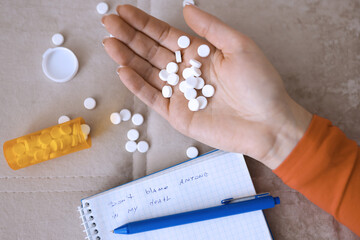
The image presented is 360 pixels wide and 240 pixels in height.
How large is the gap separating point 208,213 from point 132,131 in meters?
0.42

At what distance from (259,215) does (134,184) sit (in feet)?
1.52

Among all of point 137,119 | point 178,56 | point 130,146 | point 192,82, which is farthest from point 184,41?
point 130,146

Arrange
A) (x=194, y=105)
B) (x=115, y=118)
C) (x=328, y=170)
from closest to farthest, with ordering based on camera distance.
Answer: (x=328, y=170)
(x=194, y=105)
(x=115, y=118)

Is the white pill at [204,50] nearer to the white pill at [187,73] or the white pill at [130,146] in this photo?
the white pill at [187,73]

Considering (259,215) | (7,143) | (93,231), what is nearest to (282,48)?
(259,215)

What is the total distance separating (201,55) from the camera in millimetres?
1154

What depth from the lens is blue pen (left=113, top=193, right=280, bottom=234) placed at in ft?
3.44

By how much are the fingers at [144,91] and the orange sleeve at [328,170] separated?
48 centimetres

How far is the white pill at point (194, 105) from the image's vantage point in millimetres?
1106

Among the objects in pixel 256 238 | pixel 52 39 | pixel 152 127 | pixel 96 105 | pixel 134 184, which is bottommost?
pixel 256 238

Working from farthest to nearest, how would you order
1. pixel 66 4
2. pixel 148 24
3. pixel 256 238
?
pixel 66 4 < pixel 148 24 < pixel 256 238

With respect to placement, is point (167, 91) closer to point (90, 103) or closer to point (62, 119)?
point (90, 103)

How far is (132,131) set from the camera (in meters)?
1.21

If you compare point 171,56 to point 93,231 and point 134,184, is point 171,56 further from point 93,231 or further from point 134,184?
point 93,231
